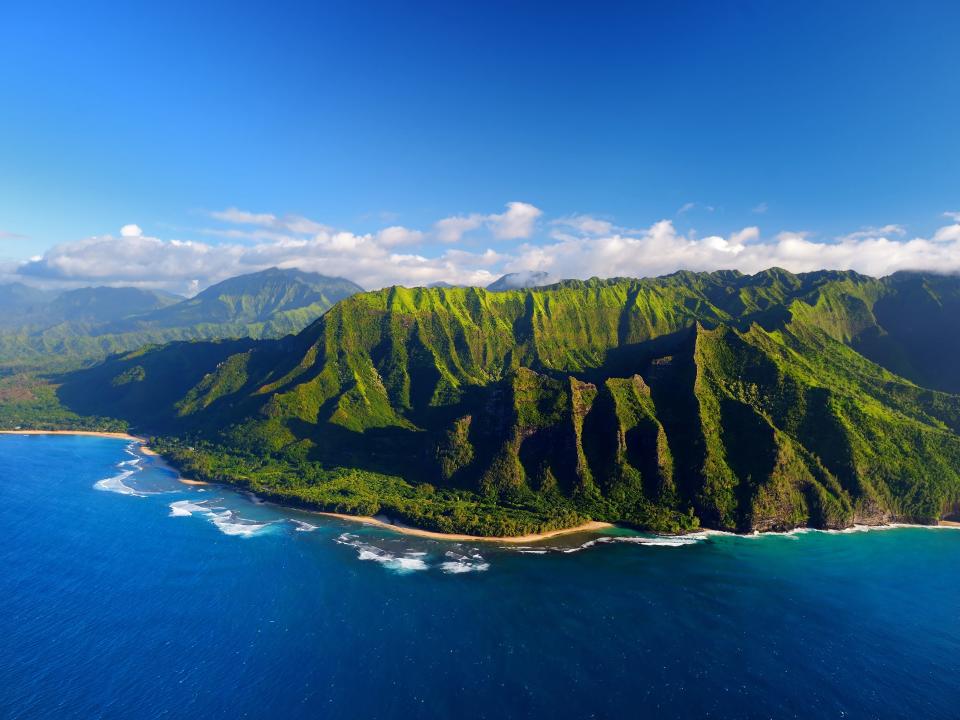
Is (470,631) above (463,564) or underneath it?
above

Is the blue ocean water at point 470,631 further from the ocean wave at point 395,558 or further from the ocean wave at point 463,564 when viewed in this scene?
the ocean wave at point 395,558

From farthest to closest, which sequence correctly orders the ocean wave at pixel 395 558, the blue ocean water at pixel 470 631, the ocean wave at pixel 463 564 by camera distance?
1. the ocean wave at pixel 395 558
2. the ocean wave at pixel 463 564
3. the blue ocean water at pixel 470 631

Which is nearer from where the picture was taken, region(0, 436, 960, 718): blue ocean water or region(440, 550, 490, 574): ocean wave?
region(0, 436, 960, 718): blue ocean water

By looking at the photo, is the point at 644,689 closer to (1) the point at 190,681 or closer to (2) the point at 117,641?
(1) the point at 190,681

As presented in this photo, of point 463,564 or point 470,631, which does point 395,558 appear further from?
point 470,631

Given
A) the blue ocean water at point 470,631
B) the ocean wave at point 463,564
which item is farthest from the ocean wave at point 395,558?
the ocean wave at point 463,564

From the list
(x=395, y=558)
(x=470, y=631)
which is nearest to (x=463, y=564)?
(x=395, y=558)

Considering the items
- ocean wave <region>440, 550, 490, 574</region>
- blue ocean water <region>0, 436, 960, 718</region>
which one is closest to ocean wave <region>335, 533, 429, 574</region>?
blue ocean water <region>0, 436, 960, 718</region>

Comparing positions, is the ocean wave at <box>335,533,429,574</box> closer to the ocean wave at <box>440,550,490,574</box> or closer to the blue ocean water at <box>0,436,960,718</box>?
the blue ocean water at <box>0,436,960,718</box>

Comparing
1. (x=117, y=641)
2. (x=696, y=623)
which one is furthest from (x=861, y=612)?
(x=117, y=641)
